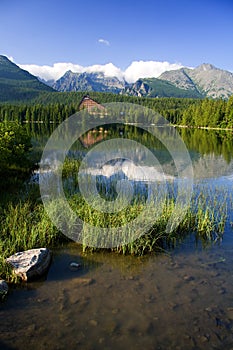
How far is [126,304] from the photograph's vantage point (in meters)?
8.24

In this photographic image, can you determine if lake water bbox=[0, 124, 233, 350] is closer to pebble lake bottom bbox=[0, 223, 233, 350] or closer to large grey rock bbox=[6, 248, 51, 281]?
pebble lake bottom bbox=[0, 223, 233, 350]

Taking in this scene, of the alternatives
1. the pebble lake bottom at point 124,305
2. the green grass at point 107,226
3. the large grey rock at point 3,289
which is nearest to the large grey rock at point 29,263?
the pebble lake bottom at point 124,305

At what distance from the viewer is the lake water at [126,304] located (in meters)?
7.04

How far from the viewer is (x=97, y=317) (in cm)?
773

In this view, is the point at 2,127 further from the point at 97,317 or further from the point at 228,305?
the point at 228,305

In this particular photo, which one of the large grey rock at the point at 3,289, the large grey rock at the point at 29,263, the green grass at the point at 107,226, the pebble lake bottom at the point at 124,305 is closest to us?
the pebble lake bottom at the point at 124,305

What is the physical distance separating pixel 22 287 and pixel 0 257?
4.17 feet

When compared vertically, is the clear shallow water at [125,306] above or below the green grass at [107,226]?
below

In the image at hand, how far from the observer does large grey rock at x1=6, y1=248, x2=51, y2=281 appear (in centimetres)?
921

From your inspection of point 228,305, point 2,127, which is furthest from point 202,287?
point 2,127

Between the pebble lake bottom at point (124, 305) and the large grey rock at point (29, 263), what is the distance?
0.30 meters

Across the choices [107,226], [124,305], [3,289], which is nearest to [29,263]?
[3,289]

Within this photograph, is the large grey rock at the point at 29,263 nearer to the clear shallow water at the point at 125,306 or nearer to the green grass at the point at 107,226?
the clear shallow water at the point at 125,306

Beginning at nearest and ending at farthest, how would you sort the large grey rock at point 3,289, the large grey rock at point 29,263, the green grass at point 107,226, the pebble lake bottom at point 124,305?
the pebble lake bottom at point 124,305, the large grey rock at point 3,289, the large grey rock at point 29,263, the green grass at point 107,226
